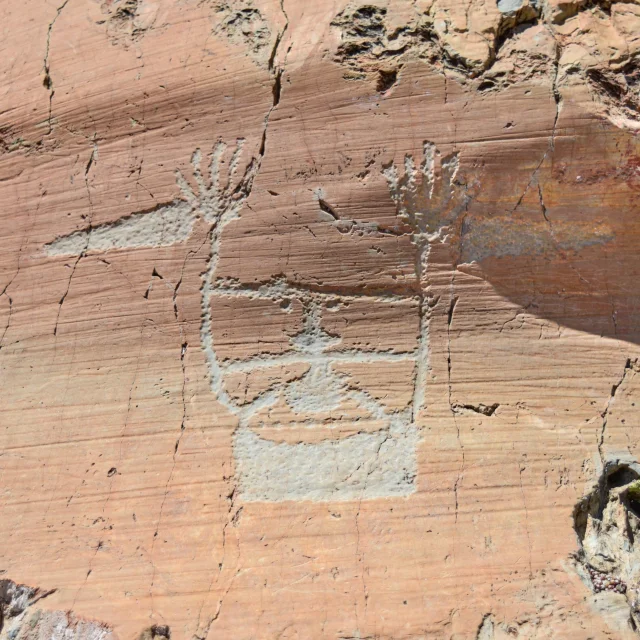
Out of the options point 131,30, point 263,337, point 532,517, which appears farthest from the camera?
point 131,30

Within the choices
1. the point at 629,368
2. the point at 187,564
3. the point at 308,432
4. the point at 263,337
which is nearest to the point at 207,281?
the point at 263,337

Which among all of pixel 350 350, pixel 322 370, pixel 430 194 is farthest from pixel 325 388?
pixel 430 194

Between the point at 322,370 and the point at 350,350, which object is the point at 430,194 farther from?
the point at 322,370

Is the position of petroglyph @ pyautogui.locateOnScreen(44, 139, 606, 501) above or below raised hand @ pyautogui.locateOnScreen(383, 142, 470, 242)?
below

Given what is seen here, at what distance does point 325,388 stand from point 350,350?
0.56 feet

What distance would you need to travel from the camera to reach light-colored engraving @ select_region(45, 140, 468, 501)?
1.95 meters

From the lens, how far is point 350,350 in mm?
2014

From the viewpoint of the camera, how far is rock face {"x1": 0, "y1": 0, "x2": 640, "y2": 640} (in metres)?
1.91

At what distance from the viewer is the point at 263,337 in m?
2.04

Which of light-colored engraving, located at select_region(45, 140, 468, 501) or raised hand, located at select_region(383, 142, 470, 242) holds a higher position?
raised hand, located at select_region(383, 142, 470, 242)

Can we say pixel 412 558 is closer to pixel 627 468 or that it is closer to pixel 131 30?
pixel 627 468

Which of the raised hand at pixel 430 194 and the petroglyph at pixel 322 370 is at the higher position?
the raised hand at pixel 430 194

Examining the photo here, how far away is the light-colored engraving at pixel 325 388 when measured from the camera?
1.95 meters

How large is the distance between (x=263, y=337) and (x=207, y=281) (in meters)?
0.31
